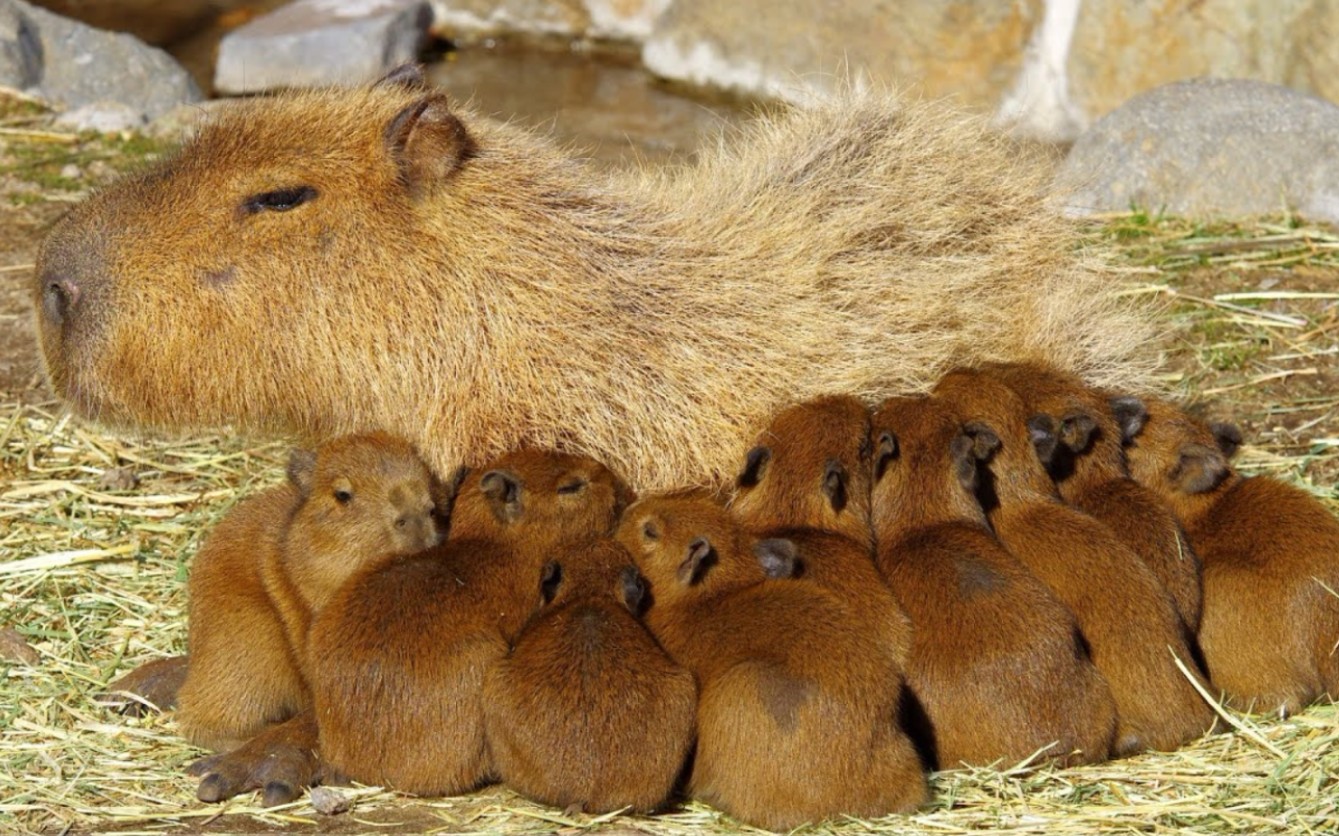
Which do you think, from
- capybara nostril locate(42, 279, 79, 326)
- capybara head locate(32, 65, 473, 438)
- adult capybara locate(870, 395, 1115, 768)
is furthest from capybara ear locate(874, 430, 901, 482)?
capybara nostril locate(42, 279, 79, 326)

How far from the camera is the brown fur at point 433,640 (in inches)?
167

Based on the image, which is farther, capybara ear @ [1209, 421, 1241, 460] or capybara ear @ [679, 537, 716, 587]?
capybara ear @ [1209, 421, 1241, 460]

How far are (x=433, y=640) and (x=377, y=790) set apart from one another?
45 centimetres

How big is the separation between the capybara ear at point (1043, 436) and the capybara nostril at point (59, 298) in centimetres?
281

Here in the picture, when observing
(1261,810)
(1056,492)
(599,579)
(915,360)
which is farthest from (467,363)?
(1261,810)

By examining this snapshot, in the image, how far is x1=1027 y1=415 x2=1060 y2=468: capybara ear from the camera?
4863 mm

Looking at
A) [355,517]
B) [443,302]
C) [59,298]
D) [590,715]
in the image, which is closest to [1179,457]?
[590,715]

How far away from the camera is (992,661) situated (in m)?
4.27

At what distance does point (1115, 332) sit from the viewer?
5.95 m

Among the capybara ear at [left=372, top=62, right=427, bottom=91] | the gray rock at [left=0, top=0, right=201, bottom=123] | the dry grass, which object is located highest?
the gray rock at [left=0, top=0, right=201, bottom=123]

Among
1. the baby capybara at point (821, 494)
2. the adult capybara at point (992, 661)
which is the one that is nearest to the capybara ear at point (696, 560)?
the baby capybara at point (821, 494)

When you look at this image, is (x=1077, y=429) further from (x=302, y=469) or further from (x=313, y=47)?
(x=313, y=47)

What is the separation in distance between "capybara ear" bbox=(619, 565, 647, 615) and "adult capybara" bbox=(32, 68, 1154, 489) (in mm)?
749

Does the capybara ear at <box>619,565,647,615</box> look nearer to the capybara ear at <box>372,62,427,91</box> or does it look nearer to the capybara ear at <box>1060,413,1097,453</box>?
the capybara ear at <box>1060,413,1097,453</box>
